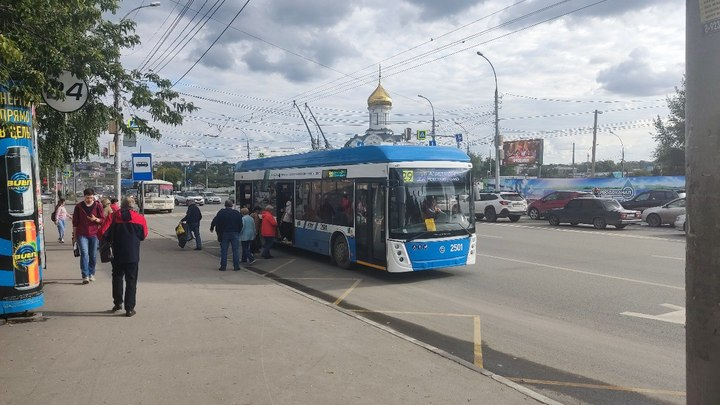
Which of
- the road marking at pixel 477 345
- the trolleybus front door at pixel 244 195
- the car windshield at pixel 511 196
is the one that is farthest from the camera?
the car windshield at pixel 511 196

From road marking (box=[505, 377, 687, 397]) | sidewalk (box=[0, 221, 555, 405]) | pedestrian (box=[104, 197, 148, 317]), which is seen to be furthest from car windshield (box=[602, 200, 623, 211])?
pedestrian (box=[104, 197, 148, 317])

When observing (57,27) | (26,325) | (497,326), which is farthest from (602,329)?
(57,27)

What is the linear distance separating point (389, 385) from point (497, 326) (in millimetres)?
3156

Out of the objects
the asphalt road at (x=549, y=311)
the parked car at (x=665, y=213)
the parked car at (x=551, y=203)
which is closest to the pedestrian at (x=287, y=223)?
the asphalt road at (x=549, y=311)

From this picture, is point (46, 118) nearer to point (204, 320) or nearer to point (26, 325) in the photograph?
point (26, 325)

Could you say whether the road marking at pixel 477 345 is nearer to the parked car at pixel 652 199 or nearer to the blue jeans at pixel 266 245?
the blue jeans at pixel 266 245

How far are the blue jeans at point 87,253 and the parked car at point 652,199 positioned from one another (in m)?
28.6

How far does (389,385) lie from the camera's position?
491cm

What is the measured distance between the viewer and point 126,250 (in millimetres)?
7297

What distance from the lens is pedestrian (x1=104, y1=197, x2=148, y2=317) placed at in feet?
23.9

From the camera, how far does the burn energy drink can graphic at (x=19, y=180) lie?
657cm

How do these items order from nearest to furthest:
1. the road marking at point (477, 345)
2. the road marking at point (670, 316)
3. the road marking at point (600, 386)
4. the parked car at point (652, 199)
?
the road marking at point (600, 386) < the road marking at point (477, 345) < the road marking at point (670, 316) < the parked car at point (652, 199)

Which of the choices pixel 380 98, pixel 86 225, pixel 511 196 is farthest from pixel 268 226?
pixel 380 98

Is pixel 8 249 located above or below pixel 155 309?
above
